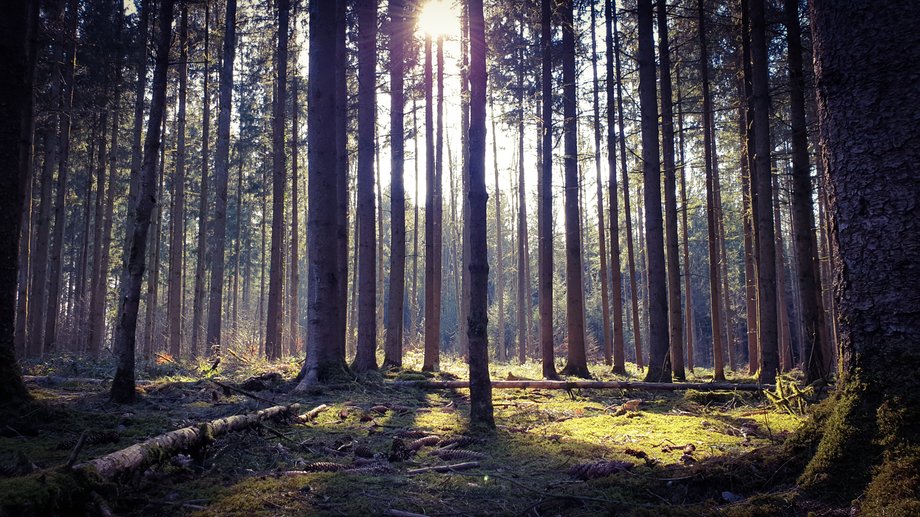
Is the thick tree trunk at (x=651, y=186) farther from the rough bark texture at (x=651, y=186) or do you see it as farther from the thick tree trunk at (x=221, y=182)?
the thick tree trunk at (x=221, y=182)

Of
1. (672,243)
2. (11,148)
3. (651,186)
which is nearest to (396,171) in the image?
(651,186)

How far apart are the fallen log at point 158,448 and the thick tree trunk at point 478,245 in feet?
7.79

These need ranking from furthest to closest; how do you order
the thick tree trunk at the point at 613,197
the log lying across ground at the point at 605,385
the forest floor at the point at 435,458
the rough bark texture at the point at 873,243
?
the thick tree trunk at the point at 613,197, the log lying across ground at the point at 605,385, the forest floor at the point at 435,458, the rough bark texture at the point at 873,243

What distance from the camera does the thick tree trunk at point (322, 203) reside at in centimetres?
994

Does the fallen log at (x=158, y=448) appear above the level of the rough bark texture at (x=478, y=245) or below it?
below

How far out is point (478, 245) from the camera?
6.03m

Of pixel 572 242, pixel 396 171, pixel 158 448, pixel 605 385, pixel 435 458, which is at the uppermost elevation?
pixel 396 171

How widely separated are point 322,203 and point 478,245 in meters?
5.13

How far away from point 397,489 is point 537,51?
619 inches

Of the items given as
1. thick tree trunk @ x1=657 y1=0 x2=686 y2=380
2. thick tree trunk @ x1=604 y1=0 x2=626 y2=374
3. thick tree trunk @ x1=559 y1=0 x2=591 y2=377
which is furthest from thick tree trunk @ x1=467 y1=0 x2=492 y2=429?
thick tree trunk @ x1=604 y1=0 x2=626 y2=374

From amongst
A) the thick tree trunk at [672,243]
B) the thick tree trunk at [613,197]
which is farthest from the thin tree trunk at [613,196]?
the thick tree trunk at [672,243]

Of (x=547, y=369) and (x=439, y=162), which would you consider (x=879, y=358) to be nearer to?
(x=547, y=369)

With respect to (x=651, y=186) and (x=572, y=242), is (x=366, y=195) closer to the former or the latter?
(x=572, y=242)

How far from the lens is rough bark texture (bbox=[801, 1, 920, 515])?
8.41ft
